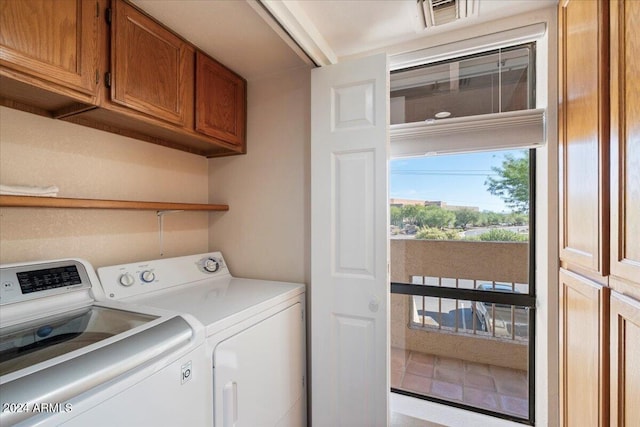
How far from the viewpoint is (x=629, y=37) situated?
830 mm

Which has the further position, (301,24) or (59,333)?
(301,24)

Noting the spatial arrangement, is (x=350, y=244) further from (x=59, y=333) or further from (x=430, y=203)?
(x=59, y=333)

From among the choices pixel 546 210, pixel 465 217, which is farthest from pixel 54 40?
pixel 546 210

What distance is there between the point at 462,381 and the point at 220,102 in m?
2.46

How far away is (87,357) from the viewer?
2.50ft

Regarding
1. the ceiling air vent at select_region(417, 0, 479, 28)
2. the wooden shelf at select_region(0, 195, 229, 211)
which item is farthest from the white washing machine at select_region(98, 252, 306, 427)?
the ceiling air vent at select_region(417, 0, 479, 28)

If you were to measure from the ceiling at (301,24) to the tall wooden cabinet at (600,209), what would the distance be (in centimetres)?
58

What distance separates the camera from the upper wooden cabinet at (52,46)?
938 millimetres

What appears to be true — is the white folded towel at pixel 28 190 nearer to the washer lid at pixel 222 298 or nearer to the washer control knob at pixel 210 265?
the washer lid at pixel 222 298

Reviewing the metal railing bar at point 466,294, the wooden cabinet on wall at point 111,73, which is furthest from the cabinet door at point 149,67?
the metal railing bar at point 466,294

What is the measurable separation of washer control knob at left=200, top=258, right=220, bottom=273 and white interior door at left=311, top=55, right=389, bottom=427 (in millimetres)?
721

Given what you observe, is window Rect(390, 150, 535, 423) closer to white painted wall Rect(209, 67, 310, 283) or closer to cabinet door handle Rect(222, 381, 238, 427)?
white painted wall Rect(209, 67, 310, 283)

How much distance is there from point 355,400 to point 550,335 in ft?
3.57

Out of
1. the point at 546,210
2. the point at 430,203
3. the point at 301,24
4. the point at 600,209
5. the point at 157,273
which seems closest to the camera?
the point at 600,209
